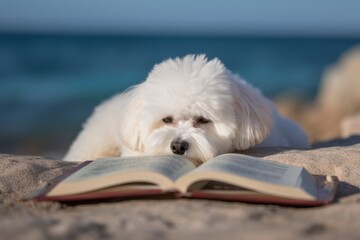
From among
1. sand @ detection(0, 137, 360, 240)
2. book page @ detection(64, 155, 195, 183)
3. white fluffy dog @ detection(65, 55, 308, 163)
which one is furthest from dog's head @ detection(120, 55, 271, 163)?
sand @ detection(0, 137, 360, 240)

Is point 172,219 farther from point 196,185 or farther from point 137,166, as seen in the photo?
point 137,166

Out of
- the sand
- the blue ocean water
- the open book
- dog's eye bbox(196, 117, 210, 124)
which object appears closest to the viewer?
the sand

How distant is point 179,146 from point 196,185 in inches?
29.5

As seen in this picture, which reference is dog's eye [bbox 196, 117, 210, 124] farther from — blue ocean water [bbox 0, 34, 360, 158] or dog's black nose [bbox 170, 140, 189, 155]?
blue ocean water [bbox 0, 34, 360, 158]

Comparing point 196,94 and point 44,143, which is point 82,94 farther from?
point 196,94

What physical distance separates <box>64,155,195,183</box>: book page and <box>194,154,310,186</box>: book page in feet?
0.49

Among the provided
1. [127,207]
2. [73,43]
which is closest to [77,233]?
[127,207]

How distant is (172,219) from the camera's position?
9.14 feet

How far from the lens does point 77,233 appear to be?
103 inches

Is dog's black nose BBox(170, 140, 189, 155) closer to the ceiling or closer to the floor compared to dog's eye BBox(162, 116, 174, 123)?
closer to the floor

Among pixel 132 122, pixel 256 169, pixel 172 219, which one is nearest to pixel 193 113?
pixel 132 122

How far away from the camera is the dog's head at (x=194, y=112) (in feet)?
13.5

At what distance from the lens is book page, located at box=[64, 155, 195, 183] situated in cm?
322

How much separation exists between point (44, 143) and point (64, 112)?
433 centimetres
